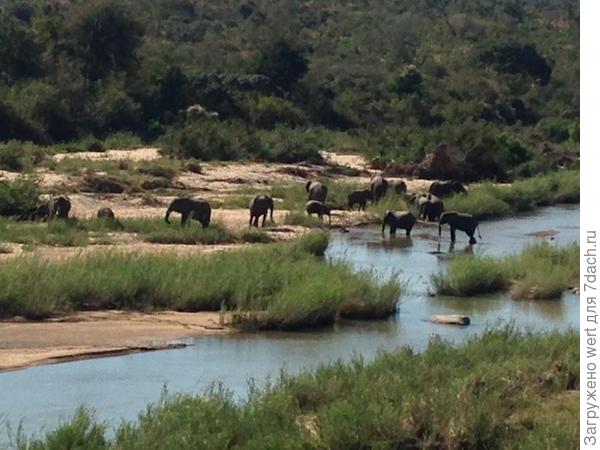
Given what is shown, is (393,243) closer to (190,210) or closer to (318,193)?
(318,193)

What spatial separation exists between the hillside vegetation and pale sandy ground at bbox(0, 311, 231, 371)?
58.4 ft

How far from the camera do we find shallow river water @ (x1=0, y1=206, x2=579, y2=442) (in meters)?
13.9

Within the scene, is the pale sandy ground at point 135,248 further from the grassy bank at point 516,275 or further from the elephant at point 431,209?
the grassy bank at point 516,275

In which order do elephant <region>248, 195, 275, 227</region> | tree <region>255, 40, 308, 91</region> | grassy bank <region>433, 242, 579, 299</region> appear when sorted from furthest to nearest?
tree <region>255, 40, 308, 91</region>
elephant <region>248, 195, 275, 227</region>
grassy bank <region>433, 242, 579, 299</region>

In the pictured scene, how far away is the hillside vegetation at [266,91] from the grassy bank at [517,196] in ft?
8.61

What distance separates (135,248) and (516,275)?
21.4 ft

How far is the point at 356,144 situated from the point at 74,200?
19.7 meters

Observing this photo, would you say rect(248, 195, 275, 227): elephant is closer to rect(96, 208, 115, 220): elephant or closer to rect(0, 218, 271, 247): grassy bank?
rect(0, 218, 271, 247): grassy bank

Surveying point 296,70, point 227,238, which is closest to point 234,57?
point 296,70

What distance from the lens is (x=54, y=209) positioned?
26.5m

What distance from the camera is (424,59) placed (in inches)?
2980

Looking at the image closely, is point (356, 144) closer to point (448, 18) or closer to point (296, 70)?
point (296, 70)

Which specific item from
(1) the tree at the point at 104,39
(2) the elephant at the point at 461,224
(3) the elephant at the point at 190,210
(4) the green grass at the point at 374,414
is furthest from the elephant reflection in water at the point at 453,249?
(1) the tree at the point at 104,39

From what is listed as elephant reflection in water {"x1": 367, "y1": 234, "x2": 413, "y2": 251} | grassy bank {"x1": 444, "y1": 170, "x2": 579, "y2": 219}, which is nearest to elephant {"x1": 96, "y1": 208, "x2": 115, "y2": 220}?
elephant reflection in water {"x1": 367, "y1": 234, "x2": 413, "y2": 251}
